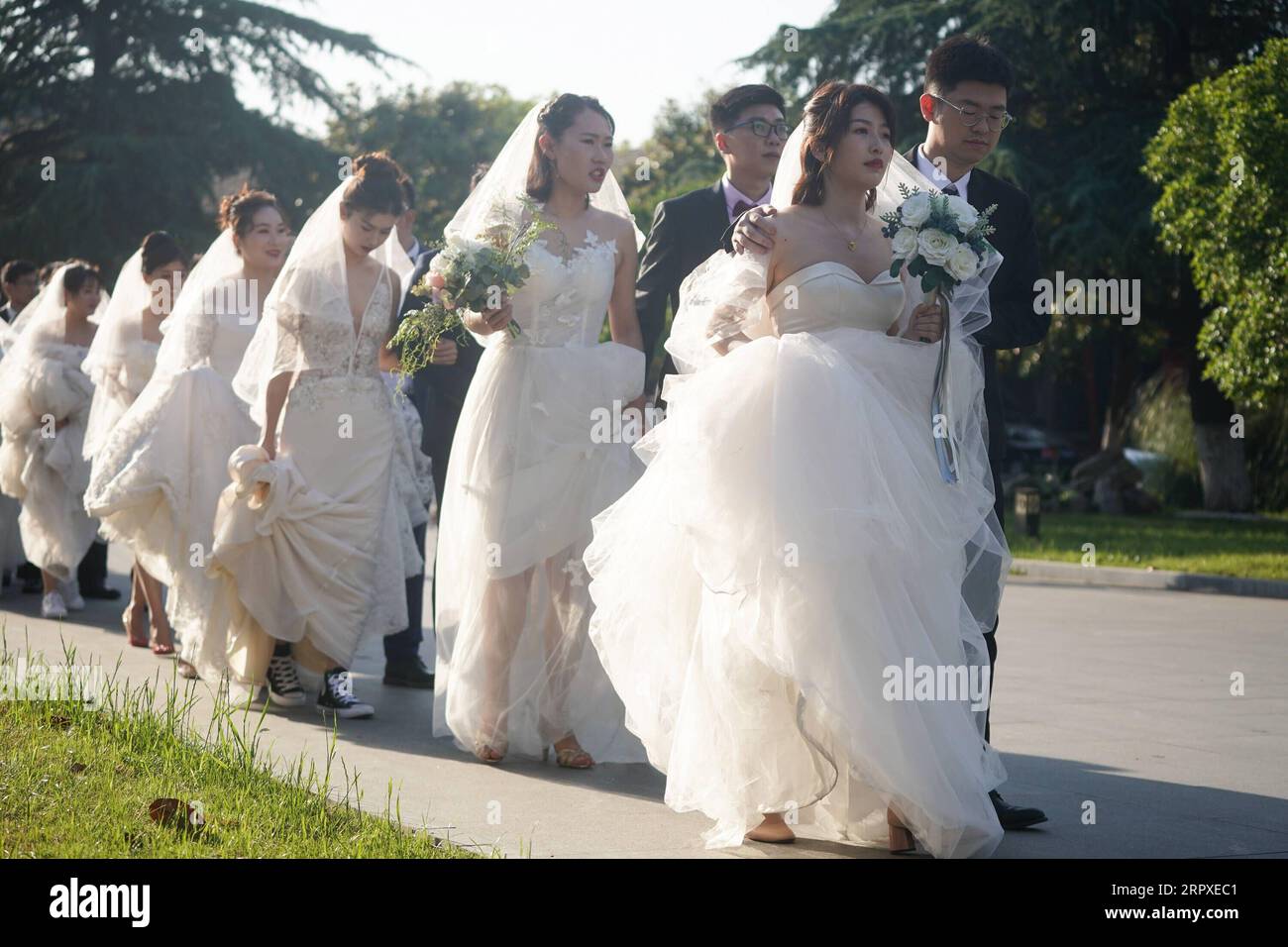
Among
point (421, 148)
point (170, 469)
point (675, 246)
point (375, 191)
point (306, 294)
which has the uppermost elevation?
point (421, 148)

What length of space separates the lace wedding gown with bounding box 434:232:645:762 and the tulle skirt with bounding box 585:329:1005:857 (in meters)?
1.54

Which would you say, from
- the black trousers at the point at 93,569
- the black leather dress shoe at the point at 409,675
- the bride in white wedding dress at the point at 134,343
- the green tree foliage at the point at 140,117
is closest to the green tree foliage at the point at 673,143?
the green tree foliage at the point at 140,117

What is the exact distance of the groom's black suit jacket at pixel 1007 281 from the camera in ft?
20.3

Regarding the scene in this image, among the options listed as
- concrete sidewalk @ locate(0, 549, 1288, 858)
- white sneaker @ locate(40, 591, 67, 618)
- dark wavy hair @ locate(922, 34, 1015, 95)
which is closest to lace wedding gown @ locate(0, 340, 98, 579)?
white sneaker @ locate(40, 591, 67, 618)

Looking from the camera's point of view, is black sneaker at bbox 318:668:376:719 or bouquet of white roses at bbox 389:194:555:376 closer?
bouquet of white roses at bbox 389:194:555:376

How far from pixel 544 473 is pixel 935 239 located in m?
2.44

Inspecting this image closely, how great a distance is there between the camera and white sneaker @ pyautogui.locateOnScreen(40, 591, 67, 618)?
1191 centimetres

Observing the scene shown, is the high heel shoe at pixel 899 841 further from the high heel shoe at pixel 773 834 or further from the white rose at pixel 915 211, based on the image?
the white rose at pixel 915 211

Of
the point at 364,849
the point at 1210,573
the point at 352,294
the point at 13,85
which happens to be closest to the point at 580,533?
the point at 352,294

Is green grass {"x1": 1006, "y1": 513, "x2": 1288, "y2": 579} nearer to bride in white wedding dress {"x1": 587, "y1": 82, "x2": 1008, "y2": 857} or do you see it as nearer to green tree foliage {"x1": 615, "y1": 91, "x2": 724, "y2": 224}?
bride in white wedding dress {"x1": 587, "y1": 82, "x2": 1008, "y2": 857}

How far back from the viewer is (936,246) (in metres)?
5.43

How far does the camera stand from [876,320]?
18.7ft

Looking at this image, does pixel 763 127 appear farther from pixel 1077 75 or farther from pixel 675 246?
pixel 1077 75

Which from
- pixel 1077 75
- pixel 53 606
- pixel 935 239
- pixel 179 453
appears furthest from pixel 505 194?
pixel 1077 75
